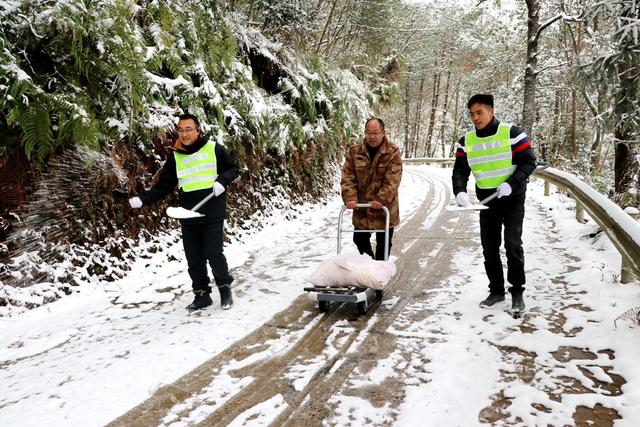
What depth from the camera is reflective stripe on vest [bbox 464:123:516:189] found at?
467 cm

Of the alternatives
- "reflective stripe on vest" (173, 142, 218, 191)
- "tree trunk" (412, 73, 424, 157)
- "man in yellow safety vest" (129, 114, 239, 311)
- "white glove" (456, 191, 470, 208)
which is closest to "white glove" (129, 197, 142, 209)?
"man in yellow safety vest" (129, 114, 239, 311)

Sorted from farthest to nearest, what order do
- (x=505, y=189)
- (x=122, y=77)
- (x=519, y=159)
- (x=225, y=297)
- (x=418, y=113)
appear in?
1. (x=418, y=113)
2. (x=122, y=77)
3. (x=225, y=297)
4. (x=519, y=159)
5. (x=505, y=189)

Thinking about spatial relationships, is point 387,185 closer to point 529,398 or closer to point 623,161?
point 529,398

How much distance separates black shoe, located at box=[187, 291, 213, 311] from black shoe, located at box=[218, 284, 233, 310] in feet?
0.57

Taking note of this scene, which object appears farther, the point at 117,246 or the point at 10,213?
the point at 117,246

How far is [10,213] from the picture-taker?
17.7 ft

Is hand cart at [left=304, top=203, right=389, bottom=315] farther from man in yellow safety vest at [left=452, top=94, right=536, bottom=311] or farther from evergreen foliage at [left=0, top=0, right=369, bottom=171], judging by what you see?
evergreen foliage at [left=0, top=0, right=369, bottom=171]

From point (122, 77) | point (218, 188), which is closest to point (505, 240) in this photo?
point (218, 188)

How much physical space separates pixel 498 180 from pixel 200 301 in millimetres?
3478

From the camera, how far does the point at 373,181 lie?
559 cm

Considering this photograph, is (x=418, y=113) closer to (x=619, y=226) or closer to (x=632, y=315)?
(x=619, y=226)

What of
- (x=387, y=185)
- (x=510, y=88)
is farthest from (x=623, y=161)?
(x=510, y=88)

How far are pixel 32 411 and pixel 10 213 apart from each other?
2997mm

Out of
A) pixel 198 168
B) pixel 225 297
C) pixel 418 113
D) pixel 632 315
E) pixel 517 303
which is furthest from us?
pixel 418 113
